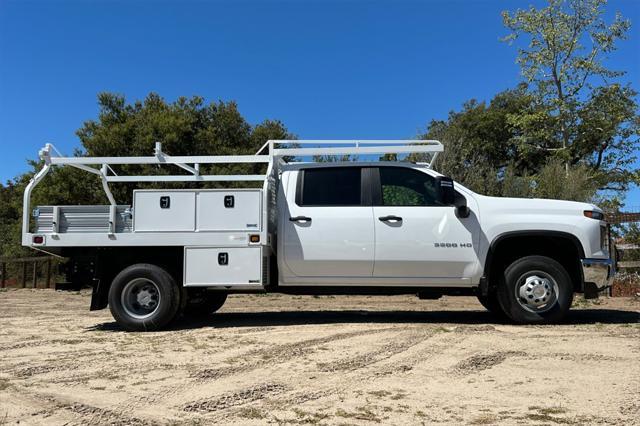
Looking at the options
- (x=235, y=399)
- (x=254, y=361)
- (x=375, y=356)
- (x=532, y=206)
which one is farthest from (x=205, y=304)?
(x=532, y=206)

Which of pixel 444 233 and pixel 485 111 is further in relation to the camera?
pixel 485 111

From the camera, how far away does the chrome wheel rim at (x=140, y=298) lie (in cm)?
734

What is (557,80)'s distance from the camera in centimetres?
2634

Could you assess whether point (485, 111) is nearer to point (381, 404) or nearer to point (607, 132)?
point (607, 132)

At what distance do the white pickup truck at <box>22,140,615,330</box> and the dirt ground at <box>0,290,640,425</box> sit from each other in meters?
0.55

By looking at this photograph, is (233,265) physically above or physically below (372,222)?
below

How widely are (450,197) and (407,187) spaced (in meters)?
0.63

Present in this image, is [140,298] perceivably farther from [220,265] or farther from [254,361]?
[254,361]

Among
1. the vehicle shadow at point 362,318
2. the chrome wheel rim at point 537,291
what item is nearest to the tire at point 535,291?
the chrome wheel rim at point 537,291

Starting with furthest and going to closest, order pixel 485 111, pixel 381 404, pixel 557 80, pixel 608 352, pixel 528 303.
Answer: pixel 485 111 < pixel 557 80 < pixel 528 303 < pixel 608 352 < pixel 381 404

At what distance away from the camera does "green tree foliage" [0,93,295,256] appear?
20.9m

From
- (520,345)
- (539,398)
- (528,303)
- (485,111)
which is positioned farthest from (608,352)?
(485,111)

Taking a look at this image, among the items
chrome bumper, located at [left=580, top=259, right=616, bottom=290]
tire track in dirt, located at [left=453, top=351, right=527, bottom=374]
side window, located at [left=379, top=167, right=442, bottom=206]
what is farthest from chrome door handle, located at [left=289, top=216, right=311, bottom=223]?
chrome bumper, located at [left=580, top=259, right=616, bottom=290]

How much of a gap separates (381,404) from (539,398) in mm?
1212
